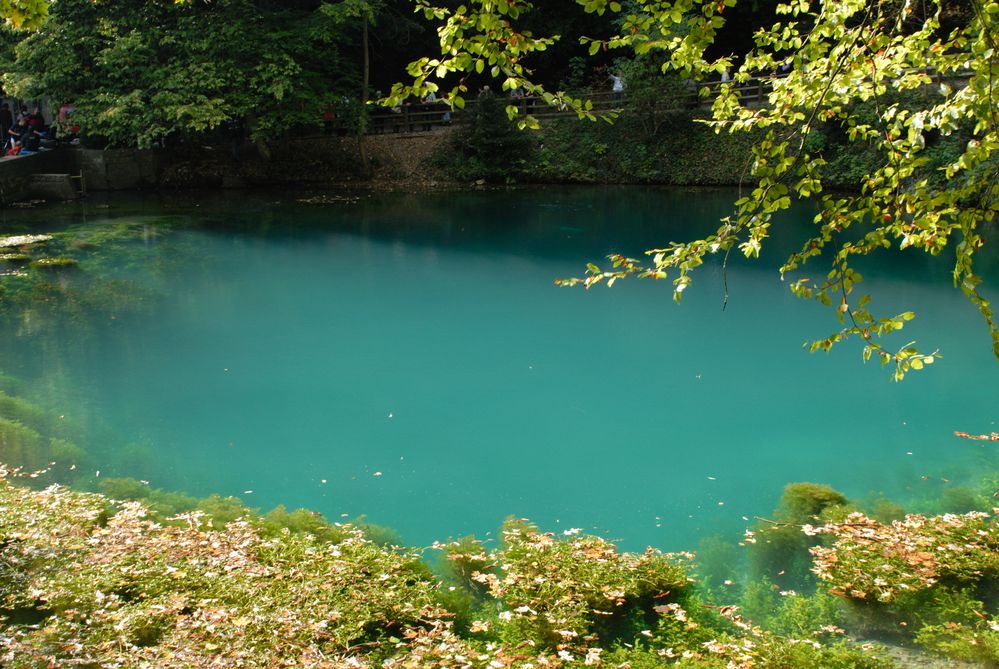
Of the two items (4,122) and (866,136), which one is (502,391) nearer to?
(866,136)

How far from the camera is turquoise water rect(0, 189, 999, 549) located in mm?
6773

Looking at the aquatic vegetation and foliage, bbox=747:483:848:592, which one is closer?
the aquatic vegetation

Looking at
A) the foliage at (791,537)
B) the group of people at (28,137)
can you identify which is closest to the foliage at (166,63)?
the group of people at (28,137)

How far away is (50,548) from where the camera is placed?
503 cm

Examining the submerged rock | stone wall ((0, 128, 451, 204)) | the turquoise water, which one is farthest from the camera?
stone wall ((0, 128, 451, 204))

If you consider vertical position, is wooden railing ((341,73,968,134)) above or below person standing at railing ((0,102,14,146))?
above

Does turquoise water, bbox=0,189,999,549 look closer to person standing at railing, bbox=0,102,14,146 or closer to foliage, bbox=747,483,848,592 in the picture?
foliage, bbox=747,483,848,592

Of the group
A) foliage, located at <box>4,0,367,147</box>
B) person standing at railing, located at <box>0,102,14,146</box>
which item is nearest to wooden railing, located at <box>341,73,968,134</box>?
foliage, located at <box>4,0,367,147</box>

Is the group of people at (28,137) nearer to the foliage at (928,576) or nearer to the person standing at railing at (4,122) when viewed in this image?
the person standing at railing at (4,122)

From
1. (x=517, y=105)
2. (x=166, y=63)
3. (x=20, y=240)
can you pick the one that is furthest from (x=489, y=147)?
(x=20, y=240)

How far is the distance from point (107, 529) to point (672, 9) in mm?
4626

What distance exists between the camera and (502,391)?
8.84m

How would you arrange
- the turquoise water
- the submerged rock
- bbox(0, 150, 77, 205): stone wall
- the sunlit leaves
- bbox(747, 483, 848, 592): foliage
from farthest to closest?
bbox(0, 150, 77, 205): stone wall, the submerged rock, the turquoise water, bbox(747, 483, 848, 592): foliage, the sunlit leaves

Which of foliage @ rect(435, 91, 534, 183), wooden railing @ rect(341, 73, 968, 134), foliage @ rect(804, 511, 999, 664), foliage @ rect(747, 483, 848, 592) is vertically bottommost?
foliage @ rect(747, 483, 848, 592)
